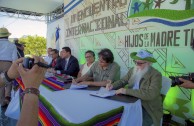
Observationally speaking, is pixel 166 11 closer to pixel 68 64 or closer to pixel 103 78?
pixel 103 78

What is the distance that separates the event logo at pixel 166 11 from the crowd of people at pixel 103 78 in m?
0.79

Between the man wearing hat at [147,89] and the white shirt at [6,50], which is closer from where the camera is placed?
the man wearing hat at [147,89]

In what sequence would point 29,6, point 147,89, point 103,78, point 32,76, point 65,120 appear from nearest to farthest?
1. point 32,76
2. point 65,120
3. point 147,89
4. point 103,78
5. point 29,6

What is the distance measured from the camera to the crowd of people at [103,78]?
74cm

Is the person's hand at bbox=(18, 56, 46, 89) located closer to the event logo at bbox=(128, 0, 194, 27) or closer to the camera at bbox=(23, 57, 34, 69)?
the camera at bbox=(23, 57, 34, 69)

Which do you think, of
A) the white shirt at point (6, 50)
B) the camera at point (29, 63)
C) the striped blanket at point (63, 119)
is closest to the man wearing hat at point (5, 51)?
the white shirt at point (6, 50)

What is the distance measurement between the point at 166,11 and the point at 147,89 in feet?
4.70

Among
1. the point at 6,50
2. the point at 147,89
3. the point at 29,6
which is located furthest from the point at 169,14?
the point at 29,6

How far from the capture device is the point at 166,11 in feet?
9.05

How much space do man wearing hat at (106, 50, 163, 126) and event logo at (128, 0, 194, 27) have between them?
0.83 m

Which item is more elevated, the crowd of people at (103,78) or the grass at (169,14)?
the grass at (169,14)

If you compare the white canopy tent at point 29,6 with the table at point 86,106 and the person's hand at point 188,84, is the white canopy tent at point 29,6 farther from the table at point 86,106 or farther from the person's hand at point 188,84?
the person's hand at point 188,84

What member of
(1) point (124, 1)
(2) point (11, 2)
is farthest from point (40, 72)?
(2) point (11, 2)

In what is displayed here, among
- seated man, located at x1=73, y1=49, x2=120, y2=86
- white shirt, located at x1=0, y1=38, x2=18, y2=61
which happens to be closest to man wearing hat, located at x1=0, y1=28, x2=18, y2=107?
white shirt, located at x1=0, y1=38, x2=18, y2=61
